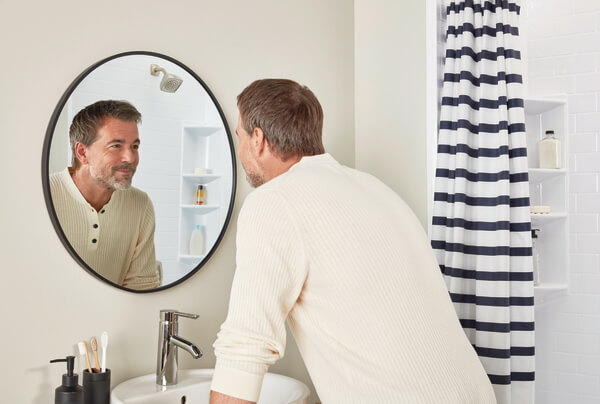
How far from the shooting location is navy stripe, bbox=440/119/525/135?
6.76ft

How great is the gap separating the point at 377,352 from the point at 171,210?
0.92 meters

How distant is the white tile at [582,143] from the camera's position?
9.22 feet

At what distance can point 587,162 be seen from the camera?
281 centimetres

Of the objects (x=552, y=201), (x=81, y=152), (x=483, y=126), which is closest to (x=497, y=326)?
(x=483, y=126)

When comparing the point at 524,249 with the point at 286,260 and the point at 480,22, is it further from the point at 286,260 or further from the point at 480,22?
the point at 286,260

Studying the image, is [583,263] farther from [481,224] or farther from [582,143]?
[481,224]

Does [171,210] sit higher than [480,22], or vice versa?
[480,22]

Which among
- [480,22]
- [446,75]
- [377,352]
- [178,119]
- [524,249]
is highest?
[480,22]

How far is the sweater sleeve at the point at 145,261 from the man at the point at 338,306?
657 millimetres

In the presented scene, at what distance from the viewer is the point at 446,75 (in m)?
2.12

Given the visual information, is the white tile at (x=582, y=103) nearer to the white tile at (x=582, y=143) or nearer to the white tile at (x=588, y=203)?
the white tile at (x=582, y=143)

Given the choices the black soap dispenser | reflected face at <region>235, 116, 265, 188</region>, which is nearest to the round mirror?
the black soap dispenser

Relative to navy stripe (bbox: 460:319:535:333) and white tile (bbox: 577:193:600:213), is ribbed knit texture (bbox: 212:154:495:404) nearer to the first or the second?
navy stripe (bbox: 460:319:535:333)

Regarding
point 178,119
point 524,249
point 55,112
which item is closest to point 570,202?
point 524,249
